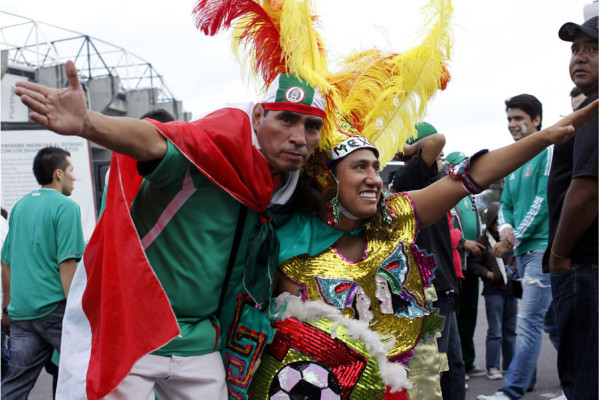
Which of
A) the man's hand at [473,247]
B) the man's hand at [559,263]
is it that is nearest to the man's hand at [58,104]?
the man's hand at [559,263]

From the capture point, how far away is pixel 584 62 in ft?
9.11

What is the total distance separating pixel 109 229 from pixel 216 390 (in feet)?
2.23

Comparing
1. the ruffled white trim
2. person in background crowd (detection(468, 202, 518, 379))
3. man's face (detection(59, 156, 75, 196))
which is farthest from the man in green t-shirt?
person in background crowd (detection(468, 202, 518, 379))

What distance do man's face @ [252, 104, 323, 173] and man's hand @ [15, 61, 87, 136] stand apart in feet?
2.42

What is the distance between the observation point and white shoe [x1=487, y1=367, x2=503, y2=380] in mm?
5594

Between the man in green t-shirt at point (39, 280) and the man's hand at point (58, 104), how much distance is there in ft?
8.48

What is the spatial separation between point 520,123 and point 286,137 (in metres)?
2.98

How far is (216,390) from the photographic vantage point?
2270 mm

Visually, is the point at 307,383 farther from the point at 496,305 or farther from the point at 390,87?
the point at 496,305

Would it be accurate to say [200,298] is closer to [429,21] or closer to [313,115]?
[313,115]

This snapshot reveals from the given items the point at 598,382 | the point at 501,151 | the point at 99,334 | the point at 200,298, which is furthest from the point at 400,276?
the point at 99,334

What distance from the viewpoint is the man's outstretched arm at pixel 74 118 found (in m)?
1.71

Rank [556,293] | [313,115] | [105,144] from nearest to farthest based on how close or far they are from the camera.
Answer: [105,144]
[313,115]
[556,293]

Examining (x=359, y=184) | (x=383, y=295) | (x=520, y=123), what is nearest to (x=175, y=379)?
(x=383, y=295)
